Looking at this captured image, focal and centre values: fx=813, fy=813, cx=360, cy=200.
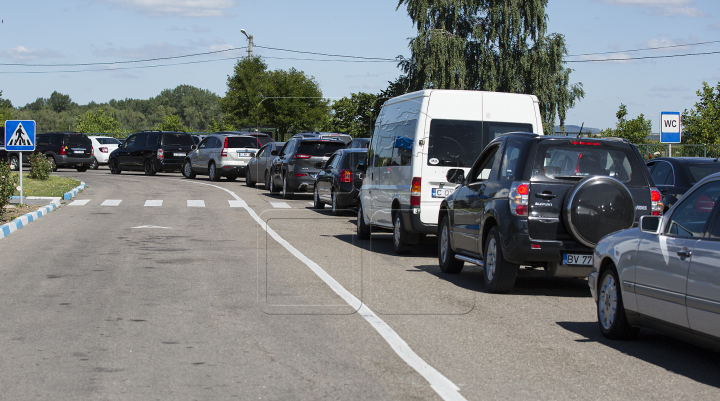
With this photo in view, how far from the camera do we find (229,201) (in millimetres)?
24406

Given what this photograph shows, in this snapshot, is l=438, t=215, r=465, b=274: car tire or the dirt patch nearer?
l=438, t=215, r=465, b=274: car tire

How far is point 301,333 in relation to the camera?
22.9ft

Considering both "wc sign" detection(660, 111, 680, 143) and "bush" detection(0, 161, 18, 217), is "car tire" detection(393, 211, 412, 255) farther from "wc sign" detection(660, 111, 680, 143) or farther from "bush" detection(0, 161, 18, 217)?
"wc sign" detection(660, 111, 680, 143)

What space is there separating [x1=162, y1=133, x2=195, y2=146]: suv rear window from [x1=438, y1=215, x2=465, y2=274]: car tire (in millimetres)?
28507

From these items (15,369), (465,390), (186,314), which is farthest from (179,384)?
(186,314)

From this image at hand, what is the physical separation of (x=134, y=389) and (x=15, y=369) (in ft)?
3.53

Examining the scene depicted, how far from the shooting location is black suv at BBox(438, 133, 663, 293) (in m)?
8.58

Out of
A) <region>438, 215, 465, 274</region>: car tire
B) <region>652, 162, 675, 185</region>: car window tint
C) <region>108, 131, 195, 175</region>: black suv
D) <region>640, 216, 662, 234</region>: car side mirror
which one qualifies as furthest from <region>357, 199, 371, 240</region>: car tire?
<region>108, 131, 195, 175</region>: black suv

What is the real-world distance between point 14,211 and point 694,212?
56.4ft

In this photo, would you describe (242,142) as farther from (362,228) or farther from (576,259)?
(576,259)

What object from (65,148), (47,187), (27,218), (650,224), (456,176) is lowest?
(27,218)

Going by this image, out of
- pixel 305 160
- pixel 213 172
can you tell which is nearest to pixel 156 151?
pixel 213 172

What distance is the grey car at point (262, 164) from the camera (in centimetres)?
2933

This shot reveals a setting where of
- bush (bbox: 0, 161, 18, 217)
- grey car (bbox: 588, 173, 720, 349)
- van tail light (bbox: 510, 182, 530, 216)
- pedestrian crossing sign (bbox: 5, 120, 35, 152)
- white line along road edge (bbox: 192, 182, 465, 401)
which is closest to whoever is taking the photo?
white line along road edge (bbox: 192, 182, 465, 401)
